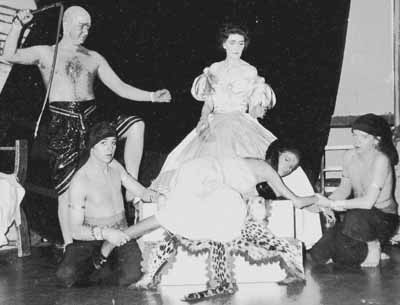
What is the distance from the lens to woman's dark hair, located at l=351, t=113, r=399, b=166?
3.42 meters

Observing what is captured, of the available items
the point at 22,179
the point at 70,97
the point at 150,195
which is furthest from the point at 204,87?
the point at 22,179

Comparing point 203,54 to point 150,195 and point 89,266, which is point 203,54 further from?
point 89,266

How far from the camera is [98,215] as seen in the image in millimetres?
3240

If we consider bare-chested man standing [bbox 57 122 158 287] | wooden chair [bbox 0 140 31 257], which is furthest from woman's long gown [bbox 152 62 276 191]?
wooden chair [bbox 0 140 31 257]

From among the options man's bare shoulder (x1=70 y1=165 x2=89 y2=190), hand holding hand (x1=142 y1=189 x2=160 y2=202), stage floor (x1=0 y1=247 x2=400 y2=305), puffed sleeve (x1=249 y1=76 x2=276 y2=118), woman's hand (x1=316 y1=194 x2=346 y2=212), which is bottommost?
stage floor (x1=0 y1=247 x2=400 y2=305)

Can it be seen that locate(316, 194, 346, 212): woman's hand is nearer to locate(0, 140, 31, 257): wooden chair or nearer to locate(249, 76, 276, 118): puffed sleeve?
locate(249, 76, 276, 118): puffed sleeve

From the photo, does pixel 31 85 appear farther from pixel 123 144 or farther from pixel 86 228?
pixel 86 228

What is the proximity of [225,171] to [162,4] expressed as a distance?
2.27m

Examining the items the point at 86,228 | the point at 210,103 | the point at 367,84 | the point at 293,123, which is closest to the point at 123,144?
the point at 210,103

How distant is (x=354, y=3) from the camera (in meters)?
5.65

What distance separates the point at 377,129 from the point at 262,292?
1193 mm

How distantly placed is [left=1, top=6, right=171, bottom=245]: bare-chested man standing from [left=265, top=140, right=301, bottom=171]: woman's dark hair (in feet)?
2.85

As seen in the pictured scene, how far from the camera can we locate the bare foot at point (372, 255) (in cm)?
339

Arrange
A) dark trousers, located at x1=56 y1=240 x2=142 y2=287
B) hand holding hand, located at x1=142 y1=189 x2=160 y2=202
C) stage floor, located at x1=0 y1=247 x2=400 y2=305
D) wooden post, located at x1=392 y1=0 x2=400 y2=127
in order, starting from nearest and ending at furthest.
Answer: stage floor, located at x1=0 y1=247 x2=400 y2=305
dark trousers, located at x1=56 y1=240 x2=142 y2=287
hand holding hand, located at x1=142 y1=189 x2=160 y2=202
wooden post, located at x1=392 y1=0 x2=400 y2=127
